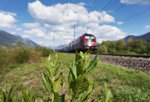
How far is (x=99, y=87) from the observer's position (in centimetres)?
690

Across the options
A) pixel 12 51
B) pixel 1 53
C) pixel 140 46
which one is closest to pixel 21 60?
pixel 12 51

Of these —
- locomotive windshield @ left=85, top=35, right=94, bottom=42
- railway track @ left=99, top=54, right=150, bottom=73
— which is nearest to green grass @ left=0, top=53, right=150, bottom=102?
railway track @ left=99, top=54, right=150, bottom=73

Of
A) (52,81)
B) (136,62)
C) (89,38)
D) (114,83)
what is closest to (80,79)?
(52,81)

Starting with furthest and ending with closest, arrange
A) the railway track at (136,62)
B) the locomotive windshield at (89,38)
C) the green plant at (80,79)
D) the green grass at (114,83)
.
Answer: the locomotive windshield at (89,38) < the railway track at (136,62) < the green grass at (114,83) < the green plant at (80,79)

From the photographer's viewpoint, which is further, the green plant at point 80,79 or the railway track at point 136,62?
the railway track at point 136,62

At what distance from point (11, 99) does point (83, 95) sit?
1.18ft

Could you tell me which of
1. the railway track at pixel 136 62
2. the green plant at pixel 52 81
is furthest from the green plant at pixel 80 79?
the railway track at pixel 136 62

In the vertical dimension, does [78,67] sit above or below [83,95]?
above

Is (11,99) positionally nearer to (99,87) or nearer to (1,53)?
(99,87)

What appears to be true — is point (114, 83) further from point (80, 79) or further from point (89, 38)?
point (89, 38)

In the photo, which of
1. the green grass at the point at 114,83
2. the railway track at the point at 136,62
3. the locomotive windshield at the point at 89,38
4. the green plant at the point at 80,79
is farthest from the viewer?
the locomotive windshield at the point at 89,38

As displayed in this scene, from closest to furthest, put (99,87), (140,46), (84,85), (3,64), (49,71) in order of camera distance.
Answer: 1. (84,85)
2. (49,71)
3. (99,87)
4. (3,64)
5. (140,46)

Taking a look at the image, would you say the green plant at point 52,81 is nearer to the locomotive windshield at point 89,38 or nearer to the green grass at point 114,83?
the green grass at point 114,83

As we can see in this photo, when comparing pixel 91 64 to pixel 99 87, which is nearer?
pixel 91 64
